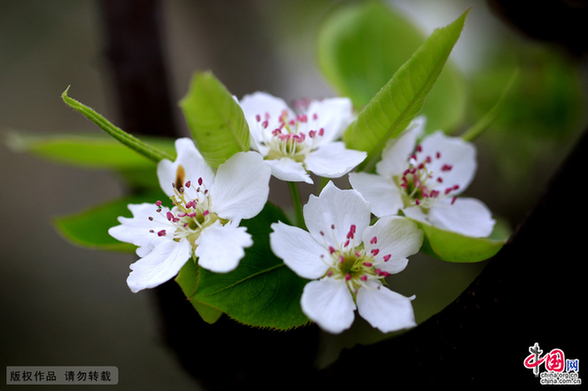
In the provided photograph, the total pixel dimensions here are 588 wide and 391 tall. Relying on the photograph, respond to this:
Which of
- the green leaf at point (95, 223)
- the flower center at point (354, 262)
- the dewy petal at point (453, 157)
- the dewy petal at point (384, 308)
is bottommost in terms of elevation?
the green leaf at point (95, 223)

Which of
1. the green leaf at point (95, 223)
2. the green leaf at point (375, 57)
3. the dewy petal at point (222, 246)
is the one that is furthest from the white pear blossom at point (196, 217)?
the green leaf at point (375, 57)

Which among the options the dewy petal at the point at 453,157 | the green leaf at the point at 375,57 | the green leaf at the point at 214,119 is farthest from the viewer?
the green leaf at the point at 375,57

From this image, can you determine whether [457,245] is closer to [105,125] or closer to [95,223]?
[105,125]

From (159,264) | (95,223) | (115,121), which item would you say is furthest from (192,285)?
(115,121)

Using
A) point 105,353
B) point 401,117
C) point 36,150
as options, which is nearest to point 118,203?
point 36,150

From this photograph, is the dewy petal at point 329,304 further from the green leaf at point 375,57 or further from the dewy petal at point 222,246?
the green leaf at point 375,57

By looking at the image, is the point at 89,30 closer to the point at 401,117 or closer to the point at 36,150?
the point at 36,150
